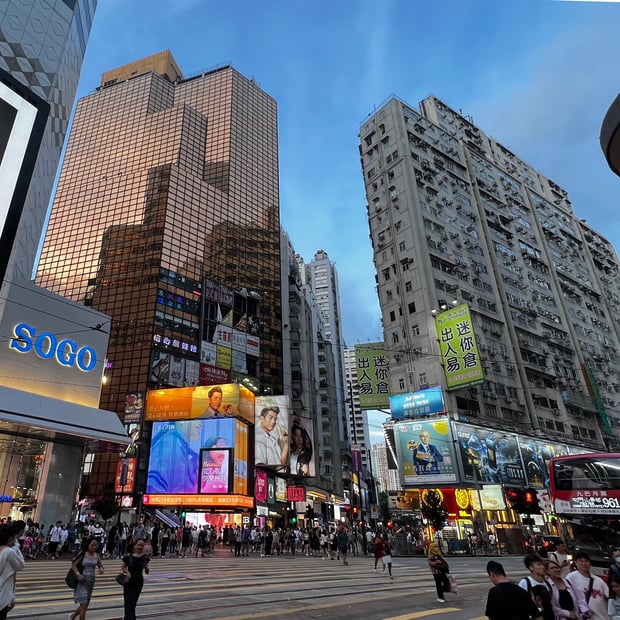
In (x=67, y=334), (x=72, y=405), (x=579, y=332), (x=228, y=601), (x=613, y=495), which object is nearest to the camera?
(x=228, y=601)

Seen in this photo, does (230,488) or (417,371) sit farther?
(417,371)

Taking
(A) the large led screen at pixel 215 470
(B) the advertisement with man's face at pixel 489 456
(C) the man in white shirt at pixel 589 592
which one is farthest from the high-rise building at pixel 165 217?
(C) the man in white shirt at pixel 589 592

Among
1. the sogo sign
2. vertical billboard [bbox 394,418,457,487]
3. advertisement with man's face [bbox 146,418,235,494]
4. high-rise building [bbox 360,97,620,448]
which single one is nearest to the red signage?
advertisement with man's face [bbox 146,418,235,494]

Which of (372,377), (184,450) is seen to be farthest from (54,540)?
(372,377)

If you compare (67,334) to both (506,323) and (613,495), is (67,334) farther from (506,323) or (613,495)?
(506,323)

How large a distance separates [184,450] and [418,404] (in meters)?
21.8

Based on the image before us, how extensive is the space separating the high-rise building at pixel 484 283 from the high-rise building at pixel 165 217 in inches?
940

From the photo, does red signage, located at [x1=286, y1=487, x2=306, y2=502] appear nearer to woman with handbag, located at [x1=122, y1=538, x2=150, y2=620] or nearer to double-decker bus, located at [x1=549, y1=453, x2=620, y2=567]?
double-decker bus, located at [x1=549, y1=453, x2=620, y2=567]

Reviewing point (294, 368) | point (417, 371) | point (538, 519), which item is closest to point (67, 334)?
point (417, 371)

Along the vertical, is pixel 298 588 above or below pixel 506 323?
below

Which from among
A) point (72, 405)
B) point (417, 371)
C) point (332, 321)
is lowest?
point (72, 405)

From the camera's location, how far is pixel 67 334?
24.9 meters

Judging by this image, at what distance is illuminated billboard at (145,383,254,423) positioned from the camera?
1741 inches

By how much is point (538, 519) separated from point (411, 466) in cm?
1439
